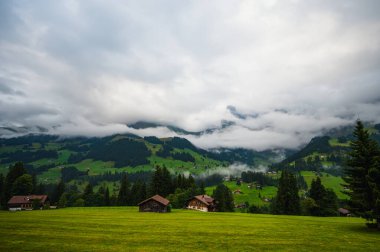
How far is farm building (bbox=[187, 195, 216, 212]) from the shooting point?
105 metres

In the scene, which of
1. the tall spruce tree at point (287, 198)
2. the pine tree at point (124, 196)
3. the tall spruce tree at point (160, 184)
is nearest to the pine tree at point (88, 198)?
the pine tree at point (124, 196)

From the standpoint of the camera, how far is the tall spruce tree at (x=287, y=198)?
94.3 meters

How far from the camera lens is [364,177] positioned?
37.2 metres

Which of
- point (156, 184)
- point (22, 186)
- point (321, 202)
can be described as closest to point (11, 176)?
point (22, 186)

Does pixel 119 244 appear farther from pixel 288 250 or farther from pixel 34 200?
pixel 34 200

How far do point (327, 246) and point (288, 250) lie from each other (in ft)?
17.7

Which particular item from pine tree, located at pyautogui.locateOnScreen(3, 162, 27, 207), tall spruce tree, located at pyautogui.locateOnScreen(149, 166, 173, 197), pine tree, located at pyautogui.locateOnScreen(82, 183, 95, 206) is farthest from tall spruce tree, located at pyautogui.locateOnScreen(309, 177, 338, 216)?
pine tree, located at pyautogui.locateOnScreen(3, 162, 27, 207)

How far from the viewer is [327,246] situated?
2489cm

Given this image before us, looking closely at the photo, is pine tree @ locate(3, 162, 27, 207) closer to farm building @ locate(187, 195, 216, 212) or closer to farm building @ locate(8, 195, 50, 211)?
farm building @ locate(8, 195, 50, 211)

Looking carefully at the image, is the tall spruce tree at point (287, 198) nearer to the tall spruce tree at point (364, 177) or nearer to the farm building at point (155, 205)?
the farm building at point (155, 205)

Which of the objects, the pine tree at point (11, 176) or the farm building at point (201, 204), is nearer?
the farm building at point (201, 204)

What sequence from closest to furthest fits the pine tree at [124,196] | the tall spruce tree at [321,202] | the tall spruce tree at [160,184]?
the tall spruce tree at [321,202], the tall spruce tree at [160,184], the pine tree at [124,196]

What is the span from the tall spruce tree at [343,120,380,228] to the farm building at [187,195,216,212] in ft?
240

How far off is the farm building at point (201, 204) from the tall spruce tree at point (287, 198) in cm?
2780
